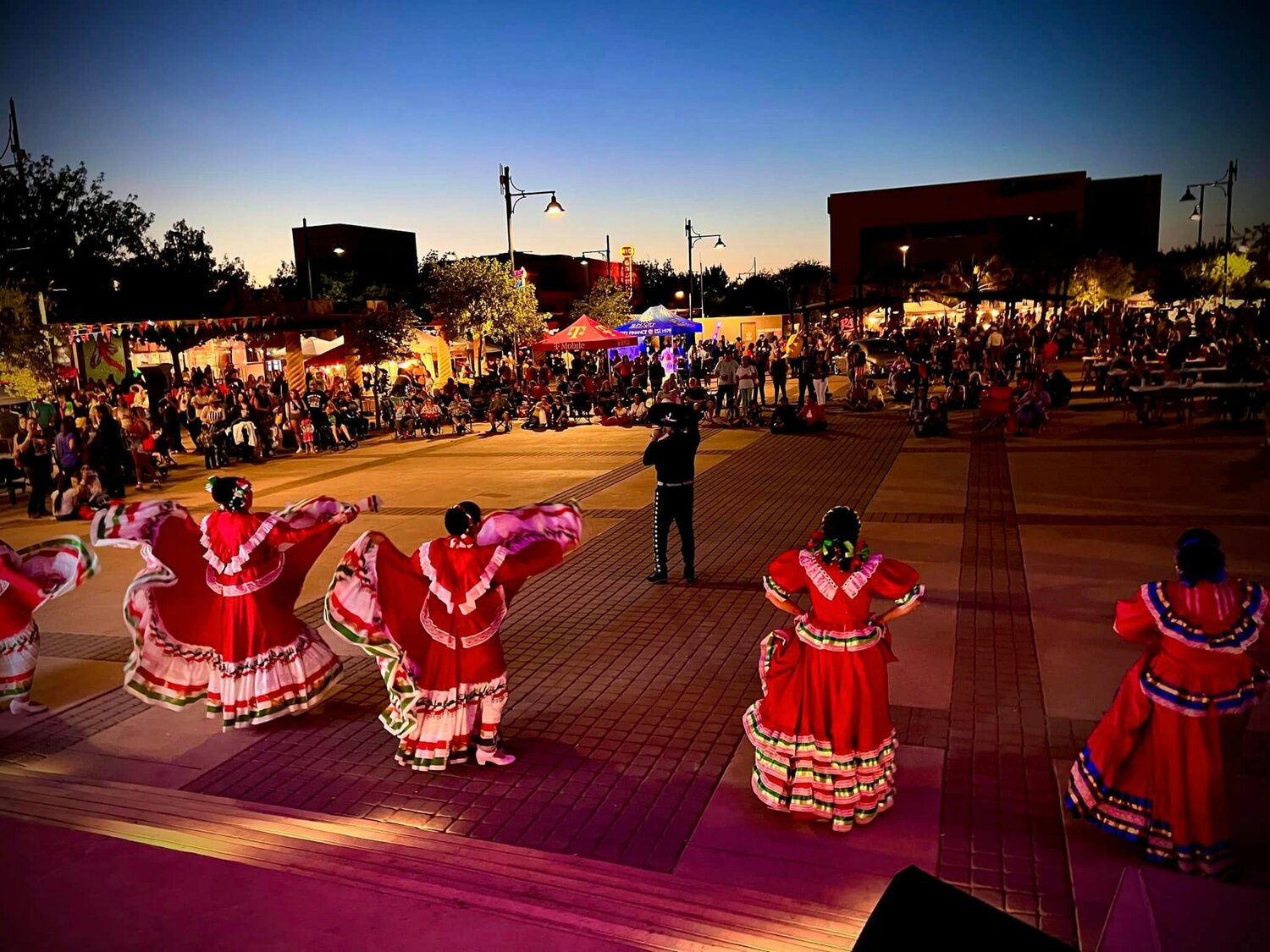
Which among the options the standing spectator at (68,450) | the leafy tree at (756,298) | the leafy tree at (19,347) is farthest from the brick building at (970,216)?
the standing spectator at (68,450)

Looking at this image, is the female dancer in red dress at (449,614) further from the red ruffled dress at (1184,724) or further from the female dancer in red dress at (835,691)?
the red ruffled dress at (1184,724)

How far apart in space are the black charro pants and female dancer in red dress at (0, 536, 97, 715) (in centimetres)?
464

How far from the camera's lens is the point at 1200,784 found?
3.83m

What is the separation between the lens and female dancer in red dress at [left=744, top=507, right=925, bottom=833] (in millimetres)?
4324

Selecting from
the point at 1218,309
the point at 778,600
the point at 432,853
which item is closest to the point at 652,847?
the point at 432,853

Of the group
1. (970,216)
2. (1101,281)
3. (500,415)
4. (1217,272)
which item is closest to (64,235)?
(500,415)

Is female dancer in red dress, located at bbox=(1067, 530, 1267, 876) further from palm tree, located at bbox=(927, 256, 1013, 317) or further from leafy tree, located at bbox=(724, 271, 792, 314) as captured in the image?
leafy tree, located at bbox=(724, 271, 792, 314)

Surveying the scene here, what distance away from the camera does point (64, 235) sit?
23562 mm

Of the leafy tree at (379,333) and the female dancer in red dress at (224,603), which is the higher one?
the leafy tree at (379,333)

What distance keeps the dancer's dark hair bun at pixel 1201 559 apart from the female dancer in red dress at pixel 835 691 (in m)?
1.15

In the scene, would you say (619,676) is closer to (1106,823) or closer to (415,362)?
(1106,823)

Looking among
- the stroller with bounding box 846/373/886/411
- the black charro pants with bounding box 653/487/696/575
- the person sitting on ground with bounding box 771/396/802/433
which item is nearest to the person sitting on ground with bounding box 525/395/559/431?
the person sitting on ground with bounding box 771/396/802/433

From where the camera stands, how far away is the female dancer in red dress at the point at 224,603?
18.7 ft

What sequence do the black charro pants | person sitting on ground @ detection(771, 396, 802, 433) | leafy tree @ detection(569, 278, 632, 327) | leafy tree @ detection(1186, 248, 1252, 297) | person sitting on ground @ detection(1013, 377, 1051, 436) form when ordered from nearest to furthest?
the black charro pants
person sitting on ground @ detection(1013, 377, 1051, 436)
person sitting on ground @ detection(771, 396, 802, 433)
leafy tree @ detection(1186, 248, 1252, 297)
leafy tree @ detection(569, 278, 632, 327)
